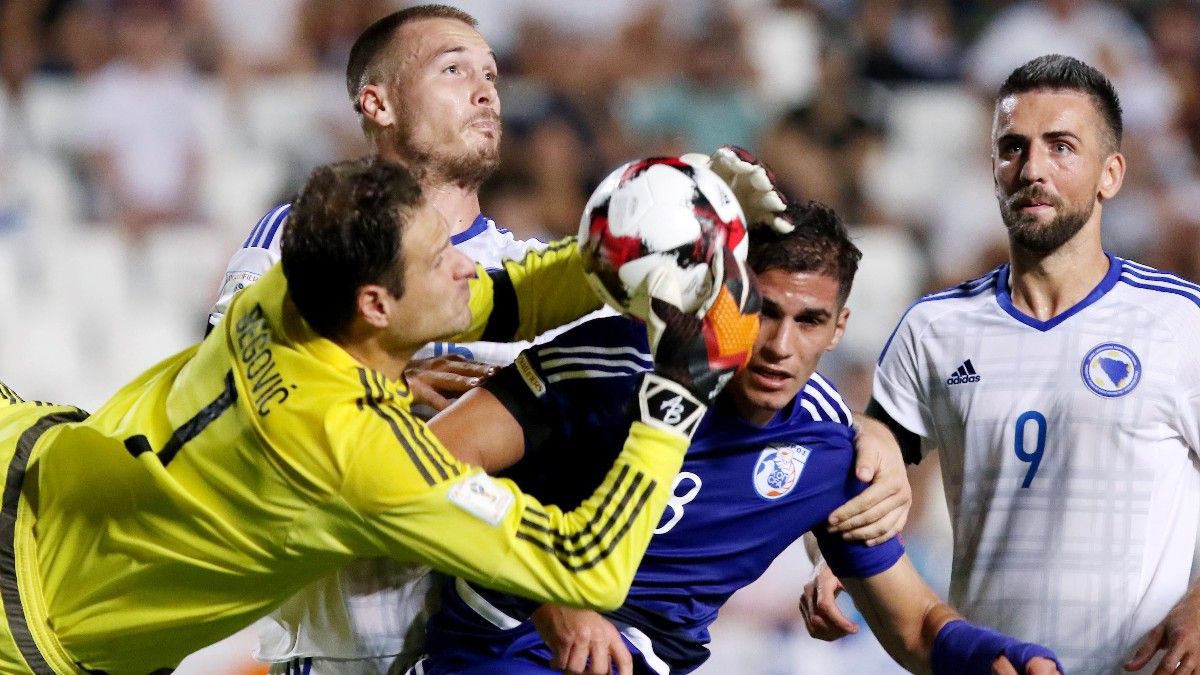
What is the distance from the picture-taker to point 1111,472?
4129 millimetres

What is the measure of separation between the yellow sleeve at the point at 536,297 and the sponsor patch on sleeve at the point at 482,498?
1.92 feet

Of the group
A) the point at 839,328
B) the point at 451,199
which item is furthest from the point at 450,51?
the point at 839,328

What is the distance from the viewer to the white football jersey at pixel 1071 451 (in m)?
4.12

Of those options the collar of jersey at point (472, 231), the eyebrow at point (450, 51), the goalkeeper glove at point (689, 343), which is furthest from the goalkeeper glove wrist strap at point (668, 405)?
the eyebrow at point (450, 51)

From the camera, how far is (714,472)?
140 inches

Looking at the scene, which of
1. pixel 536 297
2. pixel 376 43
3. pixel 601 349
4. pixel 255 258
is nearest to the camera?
pixel 601 349

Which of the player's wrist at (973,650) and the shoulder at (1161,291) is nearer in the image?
the player's wrist at (973,650)

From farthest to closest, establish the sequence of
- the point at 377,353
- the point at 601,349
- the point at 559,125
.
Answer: the point at 559,125, the point at 601,349, the point at 377,353

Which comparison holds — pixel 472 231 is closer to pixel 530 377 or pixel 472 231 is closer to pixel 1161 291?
pixel 530 377

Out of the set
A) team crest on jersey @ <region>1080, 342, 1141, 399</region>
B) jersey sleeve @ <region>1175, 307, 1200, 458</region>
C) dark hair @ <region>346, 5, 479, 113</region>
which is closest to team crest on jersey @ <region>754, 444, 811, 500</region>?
team crest on jersey @ <region>1080, 342, 1141, 399</region>

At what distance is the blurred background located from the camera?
727cm

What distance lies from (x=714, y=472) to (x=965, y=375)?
3.67ft

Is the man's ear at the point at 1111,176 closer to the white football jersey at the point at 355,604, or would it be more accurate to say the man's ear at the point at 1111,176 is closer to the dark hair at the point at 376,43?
the white football jersey at the point at 355,604

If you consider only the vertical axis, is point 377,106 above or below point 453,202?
above
